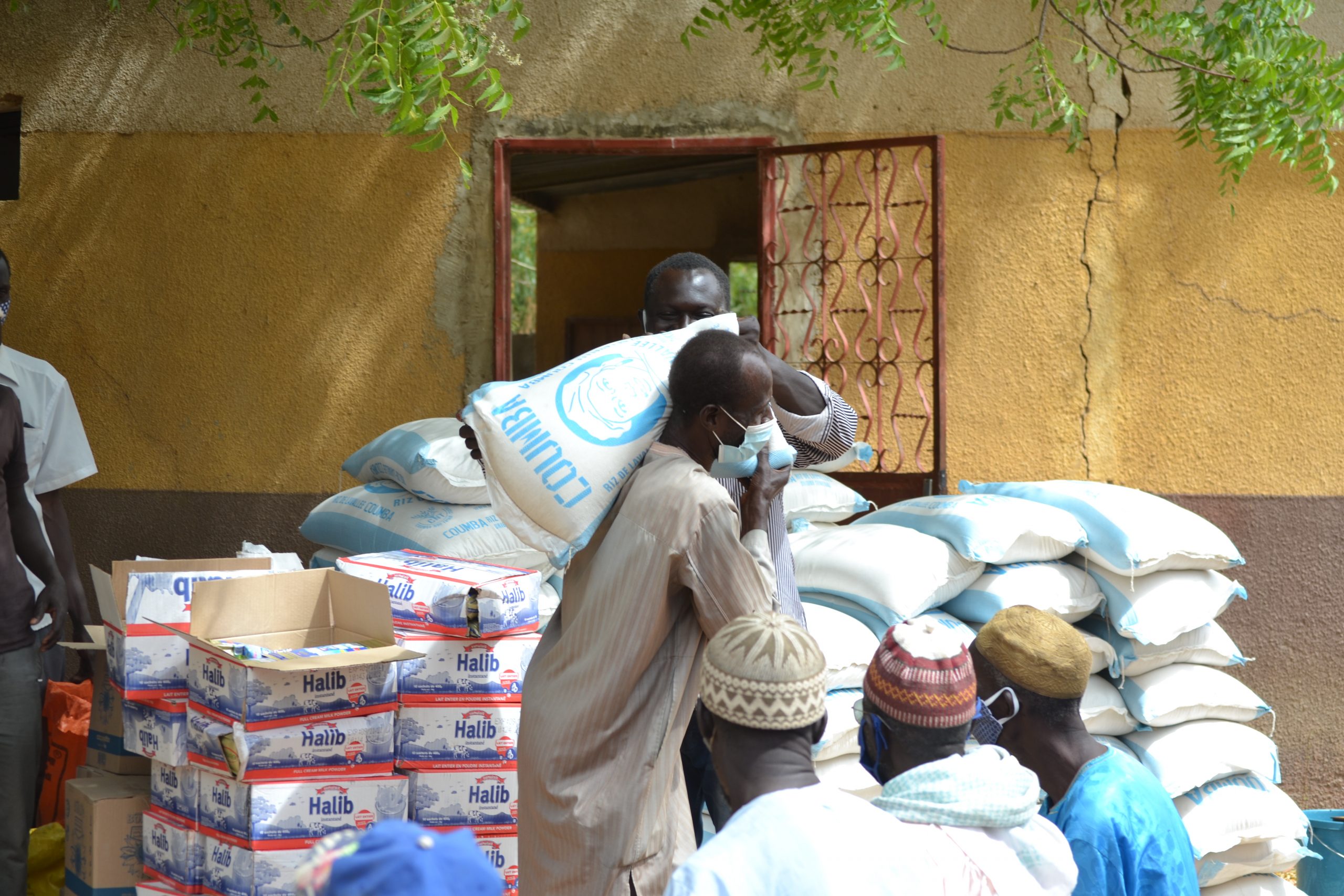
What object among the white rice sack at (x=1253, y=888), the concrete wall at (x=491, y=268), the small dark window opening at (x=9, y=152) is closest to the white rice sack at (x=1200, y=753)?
the white rice sack at (x=1253, y=888)

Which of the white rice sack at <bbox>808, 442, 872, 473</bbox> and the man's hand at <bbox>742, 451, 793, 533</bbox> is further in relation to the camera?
the white rice sack at <bbox>808, 442, 872, 473</bbox>

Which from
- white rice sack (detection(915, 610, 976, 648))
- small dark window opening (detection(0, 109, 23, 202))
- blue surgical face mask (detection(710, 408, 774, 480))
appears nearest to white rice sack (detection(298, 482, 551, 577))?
white rice sack (detection(915, 610, 976, 648))

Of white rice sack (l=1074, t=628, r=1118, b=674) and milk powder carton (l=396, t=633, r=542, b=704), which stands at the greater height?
milk powder carton (l=396, t=633, r=542, b=704)

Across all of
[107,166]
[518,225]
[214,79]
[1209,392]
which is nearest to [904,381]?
[1209,392]

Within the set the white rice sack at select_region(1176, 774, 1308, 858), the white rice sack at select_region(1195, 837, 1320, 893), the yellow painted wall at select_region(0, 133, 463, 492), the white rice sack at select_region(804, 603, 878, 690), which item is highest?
the yellow painted wall at select_region(0, 133, 463, 492)

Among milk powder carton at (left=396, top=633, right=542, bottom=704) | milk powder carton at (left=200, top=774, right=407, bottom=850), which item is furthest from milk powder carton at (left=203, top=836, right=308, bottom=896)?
milk powder carton at (left=396, top=633, right=542, bottom=704)

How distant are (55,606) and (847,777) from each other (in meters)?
2.18

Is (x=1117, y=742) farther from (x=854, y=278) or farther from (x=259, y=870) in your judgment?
(x=259, y=870)

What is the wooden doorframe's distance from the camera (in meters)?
4.39

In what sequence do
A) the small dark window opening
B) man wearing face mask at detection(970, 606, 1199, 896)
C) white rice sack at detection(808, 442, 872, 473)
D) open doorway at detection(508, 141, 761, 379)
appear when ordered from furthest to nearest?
open doorway at detection(508, 141, 761, 379) → the small dark window opening → white rice sack at detection(808, 442, 872, 473) → man wearing face mask at detection(970, 606, 1199, 896)

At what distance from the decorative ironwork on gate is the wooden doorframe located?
213 millimetres

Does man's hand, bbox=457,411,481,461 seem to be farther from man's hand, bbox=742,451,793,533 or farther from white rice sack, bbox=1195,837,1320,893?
white rice sack, bbox=1195,837,1320,893

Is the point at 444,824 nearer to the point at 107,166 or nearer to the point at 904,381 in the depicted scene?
the point at 904,381

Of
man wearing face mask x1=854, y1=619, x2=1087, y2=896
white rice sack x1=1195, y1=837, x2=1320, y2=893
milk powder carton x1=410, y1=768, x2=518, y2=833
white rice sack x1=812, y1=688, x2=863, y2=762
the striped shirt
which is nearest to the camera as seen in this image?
man wearing face mask x1=854, y1=619, x2=1087, y2=896
